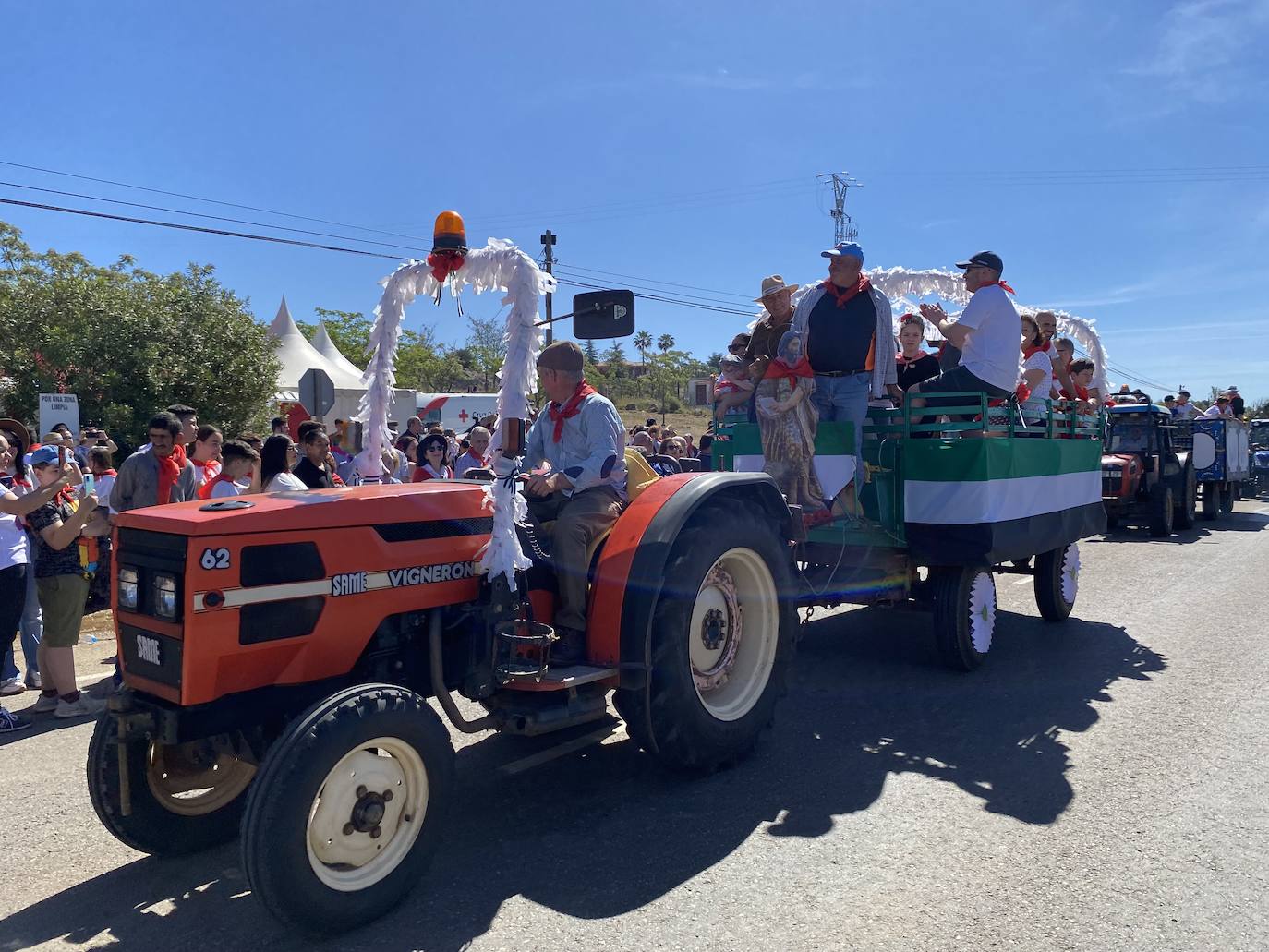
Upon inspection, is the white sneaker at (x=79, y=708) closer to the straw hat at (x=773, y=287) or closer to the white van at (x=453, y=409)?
the straw hat at (x=773, y=287)

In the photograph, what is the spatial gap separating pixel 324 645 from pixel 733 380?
4.04m

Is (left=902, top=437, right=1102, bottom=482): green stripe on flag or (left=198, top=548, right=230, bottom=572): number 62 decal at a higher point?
(left=902, top=437, right=1102, bottom=482): green stripe on flag

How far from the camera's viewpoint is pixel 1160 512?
13.8 metres

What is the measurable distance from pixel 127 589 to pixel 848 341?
4.35 meters

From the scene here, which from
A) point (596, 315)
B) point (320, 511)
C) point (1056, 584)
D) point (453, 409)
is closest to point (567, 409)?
point (596, 315)

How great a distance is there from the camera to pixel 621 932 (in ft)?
9.73

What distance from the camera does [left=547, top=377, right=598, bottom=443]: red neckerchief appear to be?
13.8 feet

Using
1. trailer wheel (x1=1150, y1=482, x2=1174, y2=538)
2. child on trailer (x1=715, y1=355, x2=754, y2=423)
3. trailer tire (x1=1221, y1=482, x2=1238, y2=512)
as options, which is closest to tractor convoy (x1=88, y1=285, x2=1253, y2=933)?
child on trailer (x1=715, y1=355, x2=754, y2=423)

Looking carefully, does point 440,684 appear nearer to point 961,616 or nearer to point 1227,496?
point 961,616

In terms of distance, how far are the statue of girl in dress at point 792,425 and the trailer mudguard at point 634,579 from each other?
5.65ft

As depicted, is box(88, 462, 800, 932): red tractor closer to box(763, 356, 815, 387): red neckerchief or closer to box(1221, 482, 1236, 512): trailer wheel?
box(763, 356, 815, 387): red neckerchief

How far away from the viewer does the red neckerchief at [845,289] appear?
5973mm

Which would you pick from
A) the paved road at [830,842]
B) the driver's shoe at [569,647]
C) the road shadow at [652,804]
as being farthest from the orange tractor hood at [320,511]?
the road shadow at [652,804]

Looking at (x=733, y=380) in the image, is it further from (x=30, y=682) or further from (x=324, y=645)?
(x=30, y=682)
